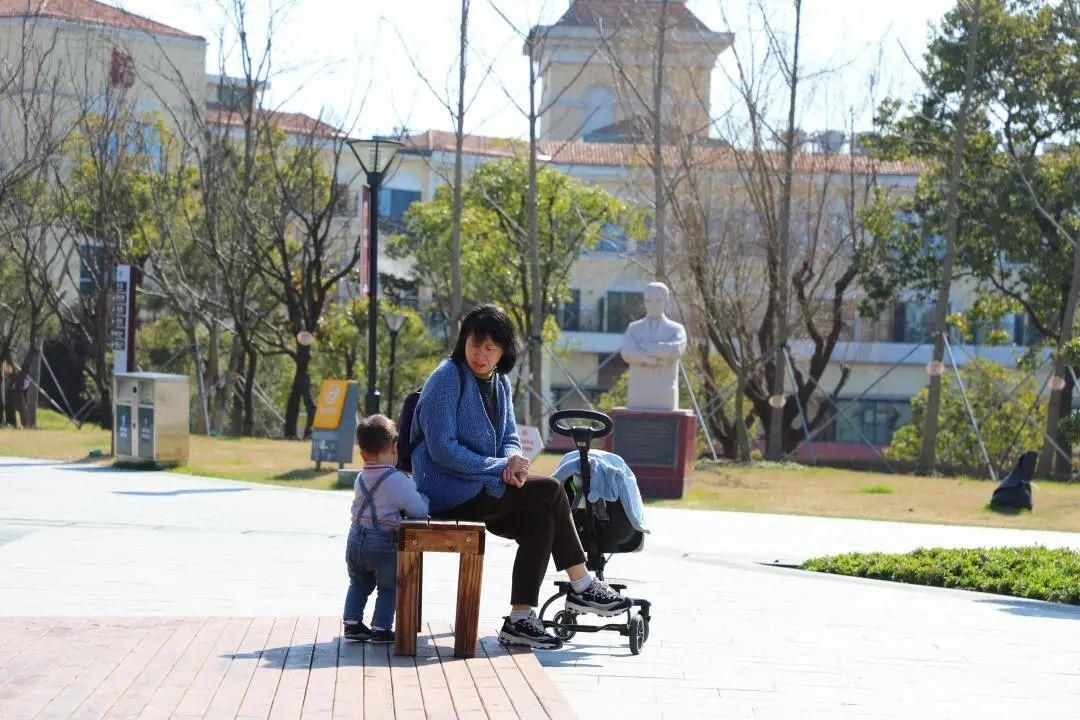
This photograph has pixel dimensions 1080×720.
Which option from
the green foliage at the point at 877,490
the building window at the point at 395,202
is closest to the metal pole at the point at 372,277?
the green foliage at the point at 877,490

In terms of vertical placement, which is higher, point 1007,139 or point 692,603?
point 1007,139

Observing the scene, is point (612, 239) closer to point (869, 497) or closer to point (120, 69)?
point (120, 69)

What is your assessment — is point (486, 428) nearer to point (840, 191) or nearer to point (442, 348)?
point (840, 191)

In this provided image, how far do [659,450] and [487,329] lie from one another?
12.8 metres

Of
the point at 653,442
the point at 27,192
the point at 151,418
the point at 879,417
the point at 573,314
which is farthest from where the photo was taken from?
the point at 573,314

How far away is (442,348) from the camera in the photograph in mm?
42750

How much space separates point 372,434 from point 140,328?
3966 centimetres

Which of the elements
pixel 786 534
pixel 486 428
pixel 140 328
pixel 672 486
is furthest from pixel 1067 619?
pixel 140 328

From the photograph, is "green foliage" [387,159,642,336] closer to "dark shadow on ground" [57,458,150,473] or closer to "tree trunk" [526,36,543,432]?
"tree trunk" [526,36,543,432]

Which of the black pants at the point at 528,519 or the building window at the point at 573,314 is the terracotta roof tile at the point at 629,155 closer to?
the building window at the point at 573,314

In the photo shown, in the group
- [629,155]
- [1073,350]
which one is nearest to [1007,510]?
[1073,350]

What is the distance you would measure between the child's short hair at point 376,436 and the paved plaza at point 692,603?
120 cm

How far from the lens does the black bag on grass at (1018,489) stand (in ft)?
63.6

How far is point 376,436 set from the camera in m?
7.32
